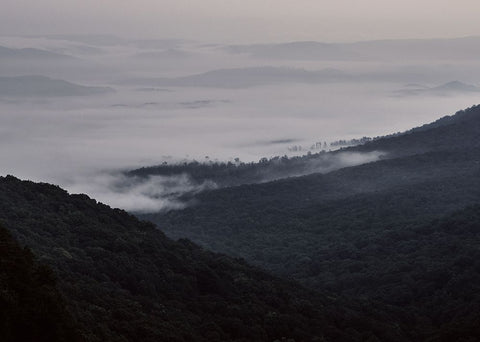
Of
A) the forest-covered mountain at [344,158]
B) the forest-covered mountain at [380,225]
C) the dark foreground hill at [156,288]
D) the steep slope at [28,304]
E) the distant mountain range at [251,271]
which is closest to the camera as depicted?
the steep slope at [28,304]

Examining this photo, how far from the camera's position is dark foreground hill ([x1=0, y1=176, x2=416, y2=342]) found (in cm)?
3744

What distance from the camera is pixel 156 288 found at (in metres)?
47.0

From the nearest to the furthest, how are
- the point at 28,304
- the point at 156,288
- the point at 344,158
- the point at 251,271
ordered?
1. the point at 28,304
2. the point at 156,288
3. the point at 251,271
4. the point at 344,158

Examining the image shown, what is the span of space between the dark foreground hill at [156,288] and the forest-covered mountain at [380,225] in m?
6.28

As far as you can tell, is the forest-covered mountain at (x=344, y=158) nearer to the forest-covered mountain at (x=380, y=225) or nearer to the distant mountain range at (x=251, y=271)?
the forest-covered mountain at (x=380, y=225)

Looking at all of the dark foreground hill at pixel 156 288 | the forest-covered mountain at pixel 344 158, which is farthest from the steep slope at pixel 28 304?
the forest-covered mountain at pixel 344 158

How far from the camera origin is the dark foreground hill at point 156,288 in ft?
123

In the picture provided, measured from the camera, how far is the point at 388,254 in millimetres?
75438

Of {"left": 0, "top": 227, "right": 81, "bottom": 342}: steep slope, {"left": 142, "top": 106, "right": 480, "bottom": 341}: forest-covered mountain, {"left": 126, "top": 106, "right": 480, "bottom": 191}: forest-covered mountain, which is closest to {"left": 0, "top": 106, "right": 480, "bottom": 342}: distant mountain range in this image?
{"left": 0, "top": 227, "right": 81, "bottom": 342}: steep slope

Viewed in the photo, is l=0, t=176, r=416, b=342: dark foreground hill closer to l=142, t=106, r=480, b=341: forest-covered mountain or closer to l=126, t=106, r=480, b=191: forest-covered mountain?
l=142, t=106, r=480, b=341: forest-covered mountain

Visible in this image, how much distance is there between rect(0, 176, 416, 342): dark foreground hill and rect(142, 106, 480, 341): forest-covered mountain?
6.28 meters

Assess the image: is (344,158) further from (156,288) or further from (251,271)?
(156,288)

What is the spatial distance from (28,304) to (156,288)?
22.4m

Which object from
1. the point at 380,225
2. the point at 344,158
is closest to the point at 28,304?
the point at 380,225
